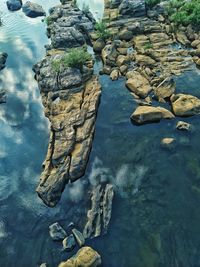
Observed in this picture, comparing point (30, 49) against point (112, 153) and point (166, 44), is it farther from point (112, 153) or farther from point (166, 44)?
point (112, 153)

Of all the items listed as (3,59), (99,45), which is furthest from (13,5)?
(99,45)

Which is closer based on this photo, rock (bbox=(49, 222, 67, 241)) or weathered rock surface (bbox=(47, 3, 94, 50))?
rock (bbox=(49, 222, 67, 241))

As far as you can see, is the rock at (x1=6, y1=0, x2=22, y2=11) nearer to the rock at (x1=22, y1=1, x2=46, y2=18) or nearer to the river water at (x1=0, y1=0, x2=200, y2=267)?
the rock at (x1=22, y1=1, x2=46, y2=18)

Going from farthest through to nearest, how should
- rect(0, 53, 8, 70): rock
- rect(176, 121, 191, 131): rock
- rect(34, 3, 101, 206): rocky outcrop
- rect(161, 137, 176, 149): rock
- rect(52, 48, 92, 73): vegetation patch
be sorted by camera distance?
1. rect(0, 53, 8, 70): rock
2. rect(52, 48, 92, 73): vegetation patch
3. rect(176, 121, 191, 131): rock
4. rect(161, 137, 176, 149): rock
5. rect(34, 3, 101, 206): rocky outcrop

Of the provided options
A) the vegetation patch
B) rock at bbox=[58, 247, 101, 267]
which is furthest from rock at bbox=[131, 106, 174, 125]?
rock at bbox=[58, 247, 101, 267]

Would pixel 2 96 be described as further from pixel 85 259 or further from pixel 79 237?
pixel 85 259
